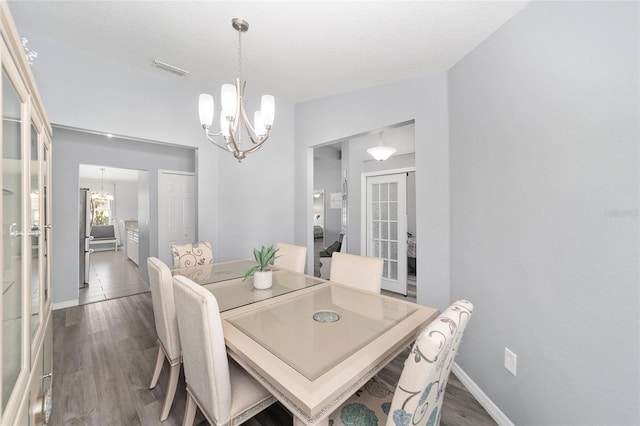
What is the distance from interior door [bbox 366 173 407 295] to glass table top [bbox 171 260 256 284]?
2.29 meters

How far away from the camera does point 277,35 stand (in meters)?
2.14

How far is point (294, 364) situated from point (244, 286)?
1070 millimetres

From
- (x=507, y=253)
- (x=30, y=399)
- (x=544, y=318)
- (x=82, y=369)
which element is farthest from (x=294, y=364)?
(x=82, y=369)

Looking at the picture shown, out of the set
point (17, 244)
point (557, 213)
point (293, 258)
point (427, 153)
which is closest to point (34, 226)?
point (17, 244)

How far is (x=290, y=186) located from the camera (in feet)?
12.6

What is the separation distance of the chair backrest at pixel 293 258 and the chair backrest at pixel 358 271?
46 centimetres

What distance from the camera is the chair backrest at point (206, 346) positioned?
1.04 meters

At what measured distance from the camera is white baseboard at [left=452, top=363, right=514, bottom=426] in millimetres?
1572

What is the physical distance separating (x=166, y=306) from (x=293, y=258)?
4.06 ft

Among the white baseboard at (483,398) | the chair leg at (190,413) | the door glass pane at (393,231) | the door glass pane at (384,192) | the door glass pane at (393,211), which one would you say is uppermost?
the door glass pane at (384,192)

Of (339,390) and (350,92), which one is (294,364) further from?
(350,92)

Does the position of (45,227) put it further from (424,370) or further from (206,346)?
(424,370)

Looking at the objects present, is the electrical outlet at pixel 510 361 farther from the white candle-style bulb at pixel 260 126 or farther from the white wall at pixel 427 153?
the white candle-style bulb at pixel 260 126

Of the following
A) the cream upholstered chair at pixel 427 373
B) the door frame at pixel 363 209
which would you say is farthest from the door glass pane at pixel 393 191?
the cream upholstered chair at pixel 427 373
